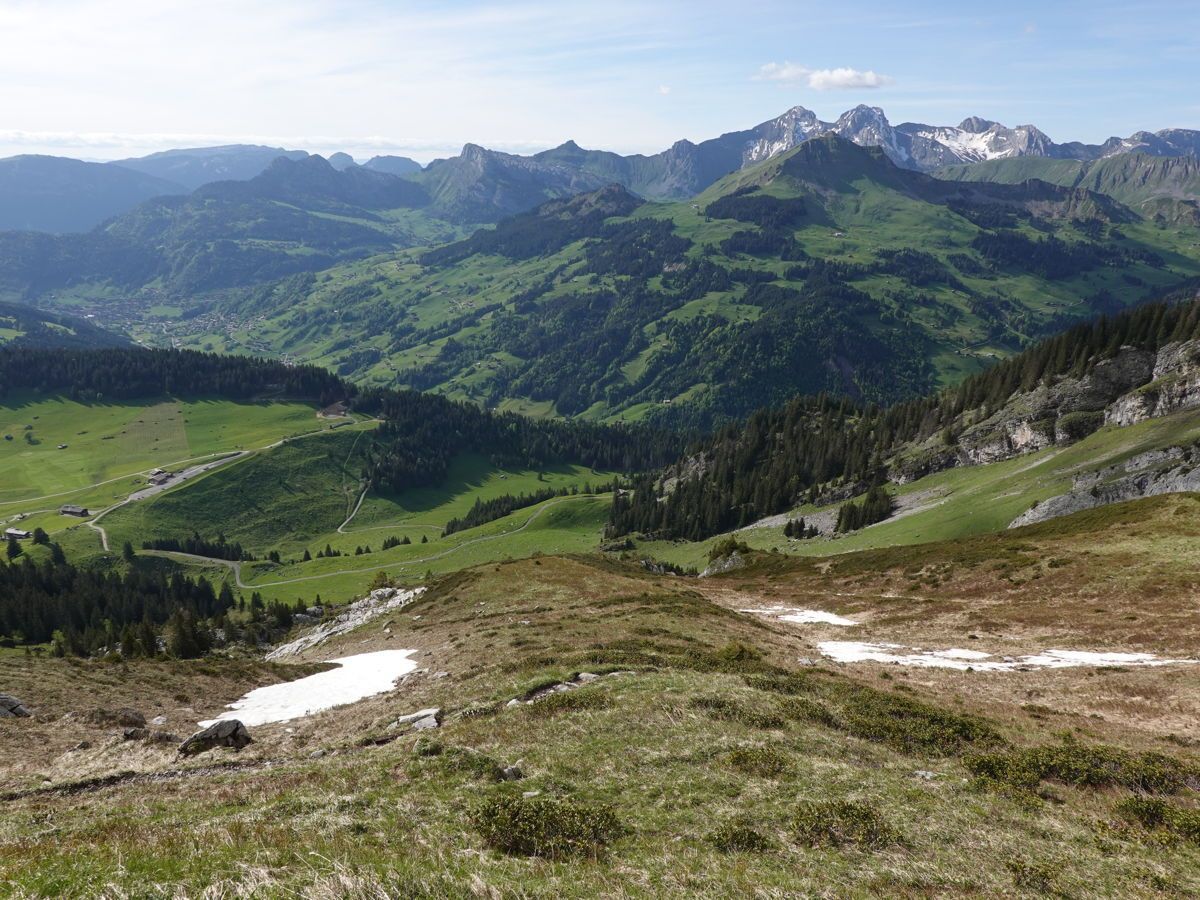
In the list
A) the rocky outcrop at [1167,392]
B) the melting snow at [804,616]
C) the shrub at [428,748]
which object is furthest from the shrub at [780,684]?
the rocky outcrop at [1167,392]

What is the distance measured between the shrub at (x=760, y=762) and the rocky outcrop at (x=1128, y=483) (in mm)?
92770

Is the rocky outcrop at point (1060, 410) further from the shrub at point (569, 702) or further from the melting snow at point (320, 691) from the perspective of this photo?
the shrub at point (569, 702)

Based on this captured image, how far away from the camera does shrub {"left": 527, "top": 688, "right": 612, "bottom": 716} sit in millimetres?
28016

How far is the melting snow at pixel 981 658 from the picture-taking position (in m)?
41.7

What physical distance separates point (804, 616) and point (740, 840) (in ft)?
173

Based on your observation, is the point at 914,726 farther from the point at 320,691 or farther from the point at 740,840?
the point at 320,691

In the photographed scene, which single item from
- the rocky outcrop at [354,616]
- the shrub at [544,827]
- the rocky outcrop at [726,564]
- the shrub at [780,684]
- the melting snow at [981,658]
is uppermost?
the shrub at [544,827]

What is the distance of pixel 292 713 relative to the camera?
122ft

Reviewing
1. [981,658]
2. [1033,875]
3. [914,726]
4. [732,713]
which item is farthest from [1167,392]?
[1033,875]

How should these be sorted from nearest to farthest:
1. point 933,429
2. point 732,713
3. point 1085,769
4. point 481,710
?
point 1085,769, point 732,713, point 481,710, point 933,429

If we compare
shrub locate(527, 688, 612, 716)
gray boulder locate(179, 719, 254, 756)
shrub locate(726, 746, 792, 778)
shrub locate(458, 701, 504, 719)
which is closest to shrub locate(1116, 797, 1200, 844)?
shrub locate(726, 746, 792, 778)

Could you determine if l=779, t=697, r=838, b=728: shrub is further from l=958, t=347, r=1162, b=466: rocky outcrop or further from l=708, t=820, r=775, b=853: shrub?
l=958, t=347, r=1162, b=466: rocky outcrop

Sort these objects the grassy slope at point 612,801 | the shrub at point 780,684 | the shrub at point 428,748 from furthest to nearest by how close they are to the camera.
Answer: the shrub at point 780,684
the shrub at point 428,748
the grassy slope at point 612,801

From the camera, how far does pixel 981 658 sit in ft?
147
